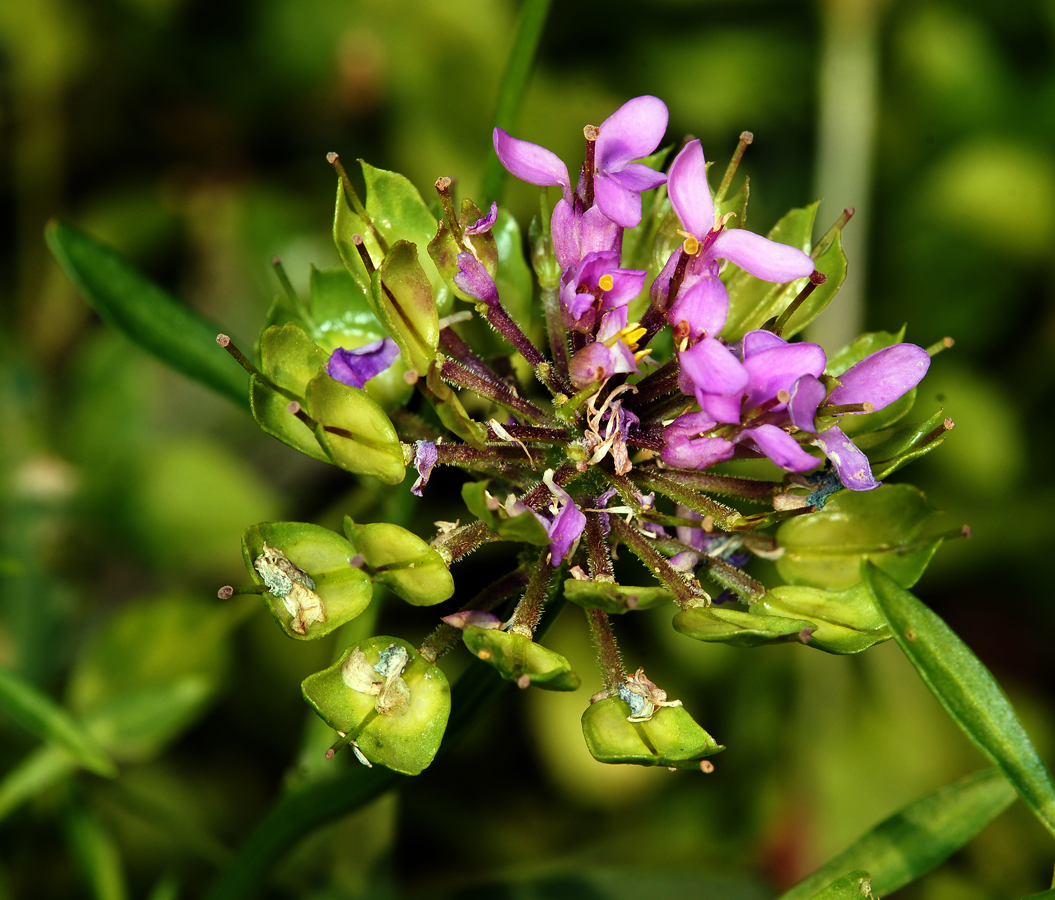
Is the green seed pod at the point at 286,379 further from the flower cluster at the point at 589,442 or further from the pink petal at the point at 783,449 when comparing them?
the pink petal at the point at 783,449

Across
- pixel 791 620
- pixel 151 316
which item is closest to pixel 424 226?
pixel 151 316

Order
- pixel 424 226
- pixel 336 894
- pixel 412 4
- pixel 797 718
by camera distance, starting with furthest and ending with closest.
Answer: pixel 412 4 < pixel 797 718 < pixel 336 894 < pixel 424 226

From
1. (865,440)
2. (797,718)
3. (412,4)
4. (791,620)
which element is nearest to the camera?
(791,620)

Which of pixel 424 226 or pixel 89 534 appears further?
pixel 89 534

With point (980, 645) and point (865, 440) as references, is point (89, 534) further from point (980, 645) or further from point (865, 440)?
point (980, 645)

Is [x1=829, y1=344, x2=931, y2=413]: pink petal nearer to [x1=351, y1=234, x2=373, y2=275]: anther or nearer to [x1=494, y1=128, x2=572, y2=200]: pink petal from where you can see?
[x1=494, y1=128, x2=572, y2=200]: pink petal

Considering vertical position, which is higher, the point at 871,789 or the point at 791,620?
the point at 791,620

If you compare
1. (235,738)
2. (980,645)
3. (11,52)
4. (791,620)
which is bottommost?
(235,738)

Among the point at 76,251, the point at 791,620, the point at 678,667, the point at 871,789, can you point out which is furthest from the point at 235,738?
the point at 791,620
